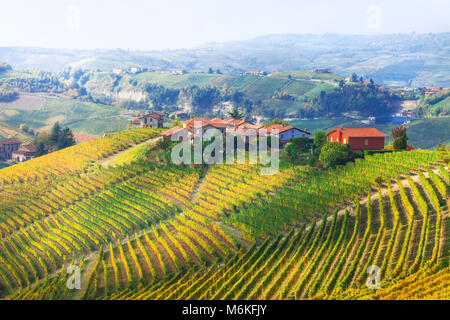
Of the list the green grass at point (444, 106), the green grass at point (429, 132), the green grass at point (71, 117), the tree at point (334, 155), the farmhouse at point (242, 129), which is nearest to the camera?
the tree at point (334, 155)

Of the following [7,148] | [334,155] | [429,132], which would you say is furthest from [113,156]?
[429,132]

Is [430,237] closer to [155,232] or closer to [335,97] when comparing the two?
[155,232]

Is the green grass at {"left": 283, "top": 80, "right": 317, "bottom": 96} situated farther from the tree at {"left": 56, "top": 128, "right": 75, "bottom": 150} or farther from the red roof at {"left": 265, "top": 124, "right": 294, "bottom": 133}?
the red roof at {"left": 265, "top": 124, "right": 294, "bottom": 133}

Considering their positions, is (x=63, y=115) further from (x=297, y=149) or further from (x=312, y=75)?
(x=297, y=149)

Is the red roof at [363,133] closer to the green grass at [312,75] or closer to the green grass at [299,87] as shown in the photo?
the green grass at [299,87]

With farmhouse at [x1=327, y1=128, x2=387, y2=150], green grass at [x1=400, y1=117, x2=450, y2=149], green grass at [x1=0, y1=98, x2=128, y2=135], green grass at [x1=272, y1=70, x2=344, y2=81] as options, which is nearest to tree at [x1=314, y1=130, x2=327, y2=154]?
farmhouse at [x1=327, y1=128, x2=387, y2=150]

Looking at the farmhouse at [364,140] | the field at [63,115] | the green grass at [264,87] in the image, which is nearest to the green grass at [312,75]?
the green grass at [264,87]
